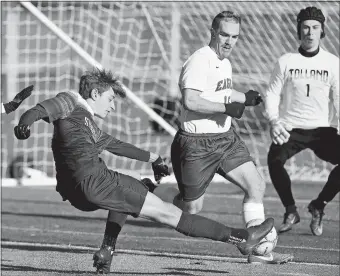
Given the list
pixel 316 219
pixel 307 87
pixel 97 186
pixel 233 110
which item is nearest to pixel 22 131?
pixel 97 186

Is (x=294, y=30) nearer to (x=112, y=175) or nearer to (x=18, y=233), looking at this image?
(x=18, y=233)

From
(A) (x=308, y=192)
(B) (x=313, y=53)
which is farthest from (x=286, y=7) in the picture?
(B) (x=313, y=53)

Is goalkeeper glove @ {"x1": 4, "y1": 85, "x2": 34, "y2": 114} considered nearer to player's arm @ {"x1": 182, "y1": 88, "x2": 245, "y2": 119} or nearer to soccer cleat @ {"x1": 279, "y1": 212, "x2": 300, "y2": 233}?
player's arm @ {"x1": 182, "y1": 88, "x2": 245, "y2": 119}

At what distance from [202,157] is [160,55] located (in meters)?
9.57

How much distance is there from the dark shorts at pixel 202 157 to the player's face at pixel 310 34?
1831 mm

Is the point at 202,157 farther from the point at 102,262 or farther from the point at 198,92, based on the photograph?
the point at 102,262

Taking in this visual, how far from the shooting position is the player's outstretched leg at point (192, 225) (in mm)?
7133

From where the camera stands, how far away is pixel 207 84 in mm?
8117

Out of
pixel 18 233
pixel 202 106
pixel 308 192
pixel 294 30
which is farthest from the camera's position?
pixel 294 30

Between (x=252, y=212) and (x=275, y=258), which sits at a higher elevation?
(x=252, y=212)

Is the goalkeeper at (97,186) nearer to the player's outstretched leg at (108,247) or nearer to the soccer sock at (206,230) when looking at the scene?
the soccer sock at (206,230)

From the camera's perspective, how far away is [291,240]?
9.88m

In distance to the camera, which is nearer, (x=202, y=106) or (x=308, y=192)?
(x=202, y=106)

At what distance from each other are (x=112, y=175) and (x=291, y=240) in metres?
3.22
